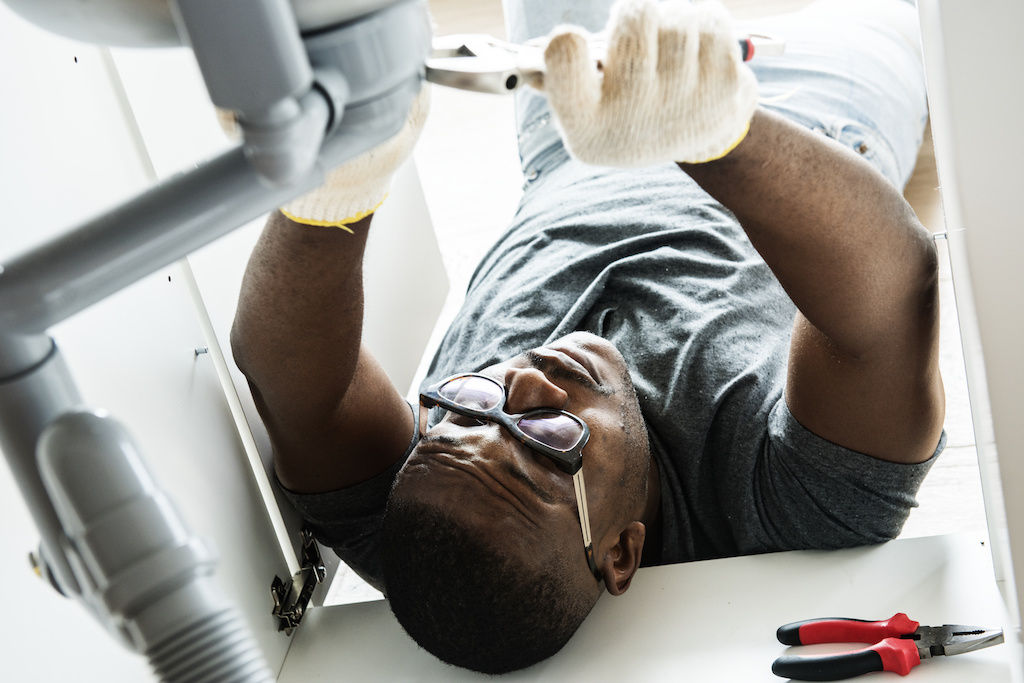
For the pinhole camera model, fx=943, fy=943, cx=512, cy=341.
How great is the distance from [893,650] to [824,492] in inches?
8.7

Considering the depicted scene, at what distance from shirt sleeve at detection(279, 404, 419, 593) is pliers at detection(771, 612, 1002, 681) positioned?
1.47 ft

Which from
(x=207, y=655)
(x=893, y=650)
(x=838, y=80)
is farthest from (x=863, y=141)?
(x=207, y=655)

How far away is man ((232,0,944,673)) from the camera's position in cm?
62

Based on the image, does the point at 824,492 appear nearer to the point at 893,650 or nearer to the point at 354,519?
the point at 893,650

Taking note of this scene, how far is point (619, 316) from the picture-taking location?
45.9 inches

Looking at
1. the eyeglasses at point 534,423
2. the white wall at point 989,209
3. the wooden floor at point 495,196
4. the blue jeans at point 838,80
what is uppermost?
the white wall at point 989,209

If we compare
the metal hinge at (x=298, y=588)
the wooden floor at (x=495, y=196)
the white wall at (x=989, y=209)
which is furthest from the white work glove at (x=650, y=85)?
the wooden floor at (x=495, y=196)

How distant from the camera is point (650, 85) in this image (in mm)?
556

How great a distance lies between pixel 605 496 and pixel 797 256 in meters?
0.30

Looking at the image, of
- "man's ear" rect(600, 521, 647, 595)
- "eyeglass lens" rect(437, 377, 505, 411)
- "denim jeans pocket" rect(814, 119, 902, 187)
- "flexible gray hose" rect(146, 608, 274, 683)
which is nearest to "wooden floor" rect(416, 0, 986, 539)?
"denim jeans pocket" rect(814, 119, 902, 187)

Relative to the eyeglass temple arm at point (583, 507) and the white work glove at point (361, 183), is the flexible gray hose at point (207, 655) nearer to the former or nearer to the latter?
the white work glove at point (361, 183)

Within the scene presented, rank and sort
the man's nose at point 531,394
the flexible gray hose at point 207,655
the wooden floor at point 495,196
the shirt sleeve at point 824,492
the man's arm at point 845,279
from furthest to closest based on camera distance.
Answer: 1. the wooden floor at point 495,196
2. the man's nose at point 531,394
3. the shirt sleeve at point 824,492
4. the man's arm at point 845,279
5. the flexible gray hose at point 207,655

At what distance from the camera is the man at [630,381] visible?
0.62 meters

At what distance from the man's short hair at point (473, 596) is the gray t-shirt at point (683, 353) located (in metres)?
0.16
